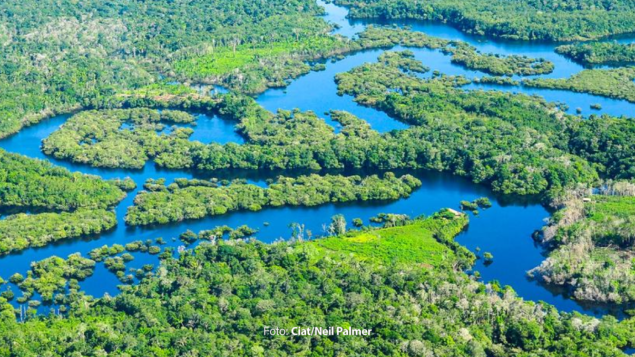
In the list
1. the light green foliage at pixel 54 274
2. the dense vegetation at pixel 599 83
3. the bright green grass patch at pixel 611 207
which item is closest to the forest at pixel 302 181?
the light green foliage at pixel 54 274

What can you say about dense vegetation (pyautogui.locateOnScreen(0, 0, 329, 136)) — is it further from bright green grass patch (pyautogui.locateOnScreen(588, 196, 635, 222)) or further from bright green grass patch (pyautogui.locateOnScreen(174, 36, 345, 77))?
bright green grass patch (pyautogui.locateOnScreen(588, 196, 635, 222))

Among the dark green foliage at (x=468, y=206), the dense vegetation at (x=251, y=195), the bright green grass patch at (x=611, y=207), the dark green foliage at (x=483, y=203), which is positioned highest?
the bright green grass patch at (x=611, y=207)

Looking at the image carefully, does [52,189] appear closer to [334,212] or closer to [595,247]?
[334,212]

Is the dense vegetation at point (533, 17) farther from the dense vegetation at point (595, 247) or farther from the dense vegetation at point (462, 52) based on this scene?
the dense vegetation at point (595, 247)

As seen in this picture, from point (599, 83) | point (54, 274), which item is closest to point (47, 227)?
point (54, 274)

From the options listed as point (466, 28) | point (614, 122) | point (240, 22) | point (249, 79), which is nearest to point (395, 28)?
point (466, 28)
